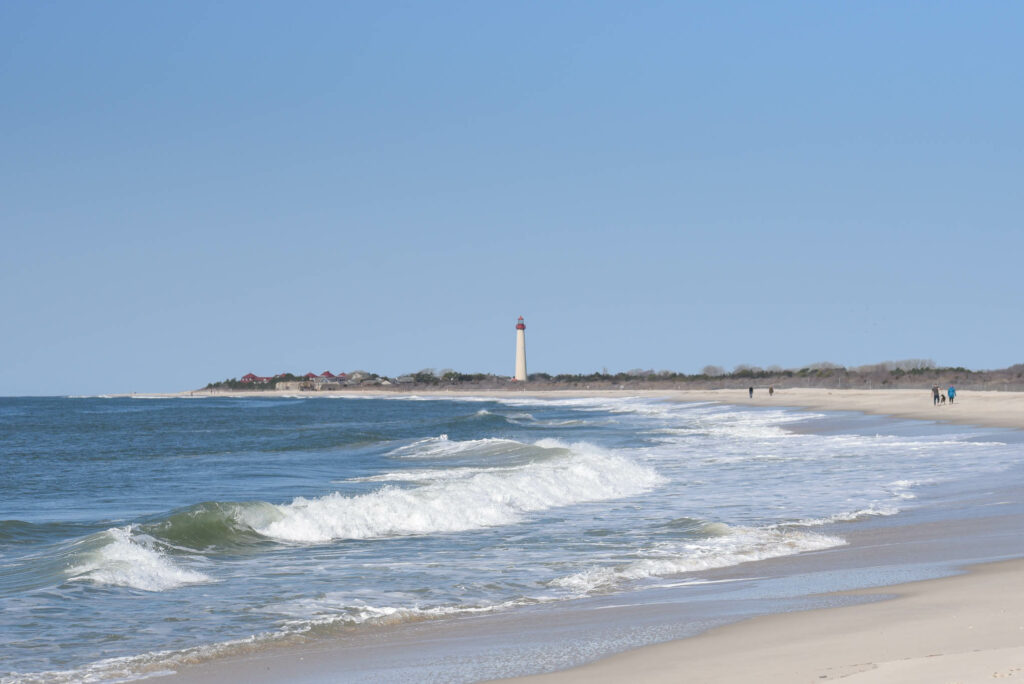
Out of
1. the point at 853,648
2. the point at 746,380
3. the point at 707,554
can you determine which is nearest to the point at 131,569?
the point at 707,554

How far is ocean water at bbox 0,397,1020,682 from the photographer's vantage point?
902cm

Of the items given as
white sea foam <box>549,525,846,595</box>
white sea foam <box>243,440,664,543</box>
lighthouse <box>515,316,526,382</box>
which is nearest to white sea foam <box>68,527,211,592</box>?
white sea foam <box>243,440,664,543</box>

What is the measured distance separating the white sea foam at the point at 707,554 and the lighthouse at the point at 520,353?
135 m

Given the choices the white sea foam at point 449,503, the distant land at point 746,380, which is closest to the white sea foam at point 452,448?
the white sea foam at point 449,503

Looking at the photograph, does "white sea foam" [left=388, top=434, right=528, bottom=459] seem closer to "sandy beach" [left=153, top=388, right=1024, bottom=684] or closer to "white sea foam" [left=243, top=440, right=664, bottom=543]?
"white sea foam" [left=243, top=440, right=664, bottom=543]

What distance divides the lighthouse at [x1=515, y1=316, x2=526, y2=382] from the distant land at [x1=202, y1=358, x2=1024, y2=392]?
63.0 inches

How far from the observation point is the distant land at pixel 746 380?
90562 mm

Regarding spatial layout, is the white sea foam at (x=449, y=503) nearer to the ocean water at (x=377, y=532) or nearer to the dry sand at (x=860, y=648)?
the ocean water at (x=377, y=532)

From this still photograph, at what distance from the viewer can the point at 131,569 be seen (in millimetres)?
11453

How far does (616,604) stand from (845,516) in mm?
6690

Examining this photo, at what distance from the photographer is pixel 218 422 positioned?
62094 mm

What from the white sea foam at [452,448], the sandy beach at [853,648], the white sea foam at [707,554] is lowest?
the white sea foam at [452,448]

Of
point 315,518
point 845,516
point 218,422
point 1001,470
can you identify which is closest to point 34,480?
point 315,518

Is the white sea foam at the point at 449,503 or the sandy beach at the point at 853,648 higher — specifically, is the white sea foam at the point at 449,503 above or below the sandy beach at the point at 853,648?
→ below
